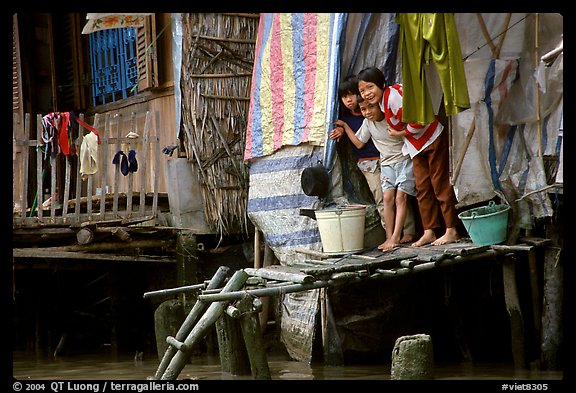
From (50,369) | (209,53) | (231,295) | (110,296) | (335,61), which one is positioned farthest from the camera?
(110,296)

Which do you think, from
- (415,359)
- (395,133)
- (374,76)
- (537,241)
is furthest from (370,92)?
(415,359)

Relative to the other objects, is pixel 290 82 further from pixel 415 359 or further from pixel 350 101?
pixel 415 359

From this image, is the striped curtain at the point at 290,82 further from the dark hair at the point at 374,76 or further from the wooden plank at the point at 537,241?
the wooden plank at the point at 537,241

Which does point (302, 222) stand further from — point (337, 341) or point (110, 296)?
point (110, 296)

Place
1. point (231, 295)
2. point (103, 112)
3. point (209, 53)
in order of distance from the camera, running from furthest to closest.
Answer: point (103, 112)
point (209, 53)
point (231, 295)

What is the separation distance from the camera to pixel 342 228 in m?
10.1

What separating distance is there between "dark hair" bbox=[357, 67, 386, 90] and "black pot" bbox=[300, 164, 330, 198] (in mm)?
1114

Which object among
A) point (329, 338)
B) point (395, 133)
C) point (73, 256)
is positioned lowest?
point (329, 338)

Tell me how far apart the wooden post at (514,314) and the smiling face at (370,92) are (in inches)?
83.7

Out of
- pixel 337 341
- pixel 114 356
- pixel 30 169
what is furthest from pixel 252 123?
pixel 30 169

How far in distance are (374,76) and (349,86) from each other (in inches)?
16.0

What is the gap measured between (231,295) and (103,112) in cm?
716

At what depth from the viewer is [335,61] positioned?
1066 cm

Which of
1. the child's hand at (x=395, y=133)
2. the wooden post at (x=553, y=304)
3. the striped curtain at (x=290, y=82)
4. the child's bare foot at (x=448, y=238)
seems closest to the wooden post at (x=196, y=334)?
the child's bare foot at (x=448, y=238)
